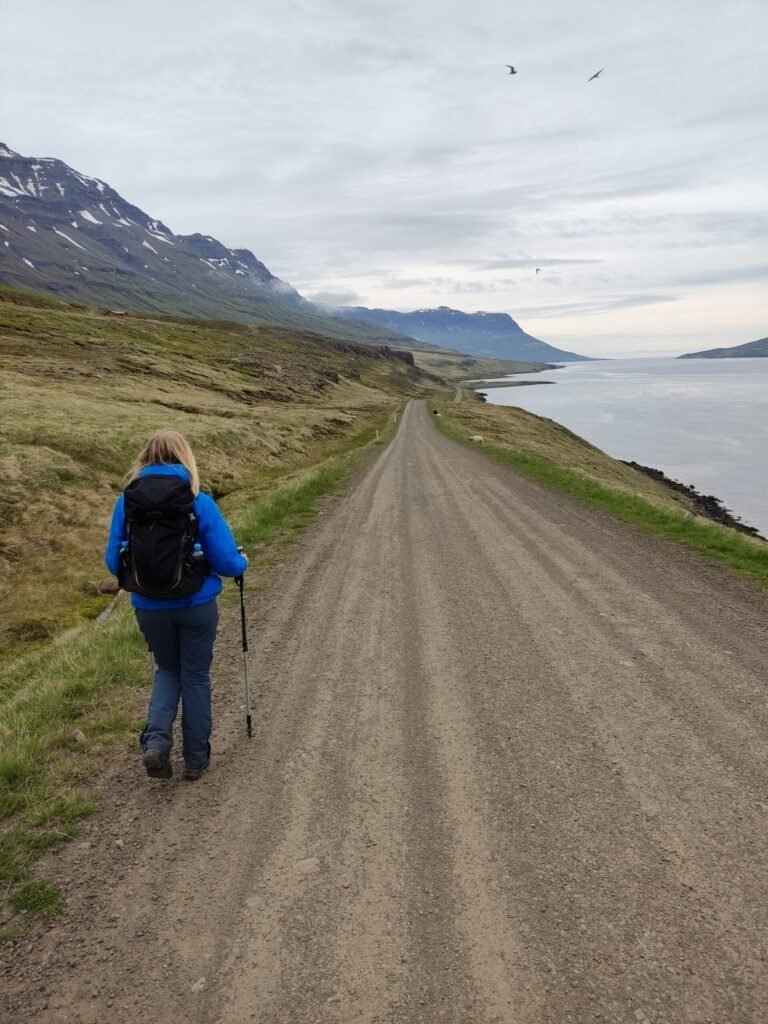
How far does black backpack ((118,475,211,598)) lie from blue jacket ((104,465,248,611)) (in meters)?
0.13

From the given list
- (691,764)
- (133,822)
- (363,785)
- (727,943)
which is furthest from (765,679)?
(133,822)

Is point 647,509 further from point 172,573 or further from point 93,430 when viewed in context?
point 93,430

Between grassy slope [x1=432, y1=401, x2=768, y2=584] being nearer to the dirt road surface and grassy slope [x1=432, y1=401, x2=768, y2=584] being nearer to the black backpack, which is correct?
the dirt road surface

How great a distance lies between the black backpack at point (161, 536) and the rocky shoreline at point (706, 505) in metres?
30.6

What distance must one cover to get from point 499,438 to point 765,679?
41.6m

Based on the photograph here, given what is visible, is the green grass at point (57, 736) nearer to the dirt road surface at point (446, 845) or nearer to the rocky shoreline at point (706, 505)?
the dirt road surface at point (446, 845)

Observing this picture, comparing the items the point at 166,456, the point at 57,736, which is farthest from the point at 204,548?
the point at 57,736

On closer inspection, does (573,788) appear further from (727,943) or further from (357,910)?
(357,910)

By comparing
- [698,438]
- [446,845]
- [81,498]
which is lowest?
[81,498]

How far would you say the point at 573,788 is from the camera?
17.0ft

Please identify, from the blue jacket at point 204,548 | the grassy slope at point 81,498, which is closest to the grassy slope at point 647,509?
the grassy slope at point 81,498

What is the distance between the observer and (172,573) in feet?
16.5

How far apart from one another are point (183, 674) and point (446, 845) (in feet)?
9.24

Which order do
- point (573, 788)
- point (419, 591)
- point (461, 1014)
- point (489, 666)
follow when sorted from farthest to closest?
point (419, 591), point (489, 666), point (573, 788), point (461, 1014)
